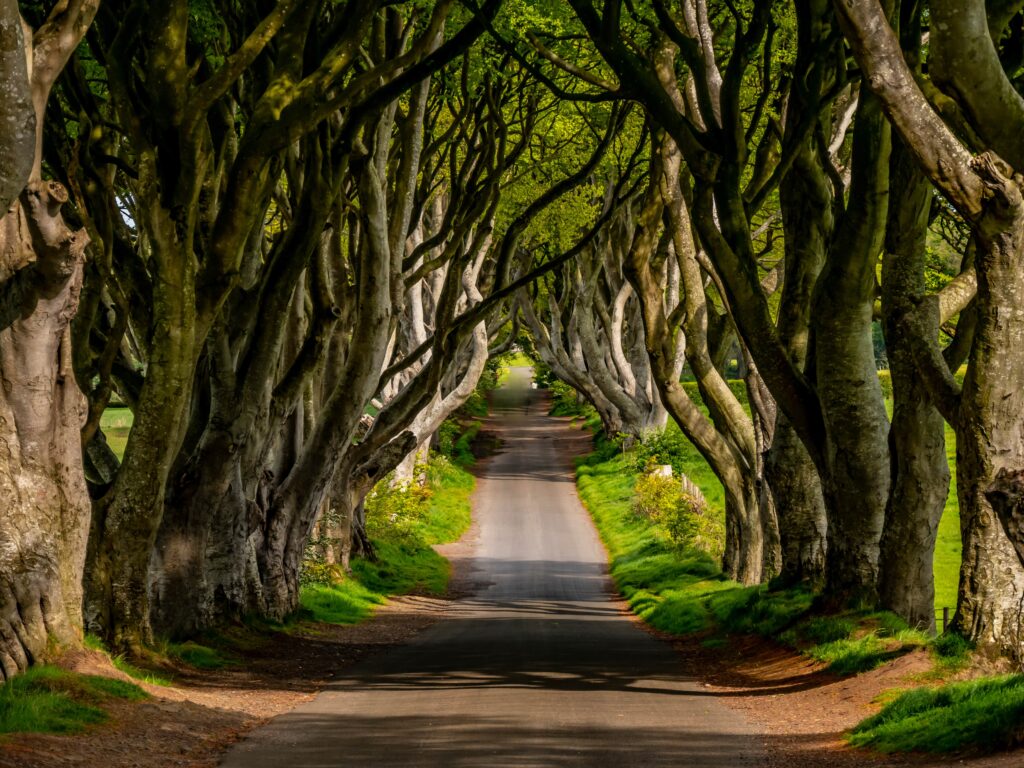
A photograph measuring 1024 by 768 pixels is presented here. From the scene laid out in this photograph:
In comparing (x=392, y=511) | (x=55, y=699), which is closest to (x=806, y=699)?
(x=55, y=699)

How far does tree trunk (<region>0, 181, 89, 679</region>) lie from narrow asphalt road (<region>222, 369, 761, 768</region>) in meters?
1.90

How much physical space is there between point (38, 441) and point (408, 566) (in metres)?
20.3

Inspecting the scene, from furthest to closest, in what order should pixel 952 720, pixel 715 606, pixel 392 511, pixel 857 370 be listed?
pixel 392 511 < pixel 715 606 < pixel 857 370 < pixel 952 720

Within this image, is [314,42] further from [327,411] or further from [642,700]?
[642,700]

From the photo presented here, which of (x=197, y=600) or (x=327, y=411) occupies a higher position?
(x=327, y=411)

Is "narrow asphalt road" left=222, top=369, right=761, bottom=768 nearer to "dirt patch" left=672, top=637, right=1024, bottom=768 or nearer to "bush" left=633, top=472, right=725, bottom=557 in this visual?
"dirt patch" left=672, top=637, right=1024, bottom=768

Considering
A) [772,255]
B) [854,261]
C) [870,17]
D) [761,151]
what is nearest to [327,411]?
[761,151]

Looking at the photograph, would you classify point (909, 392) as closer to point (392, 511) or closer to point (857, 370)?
point (857, 370)

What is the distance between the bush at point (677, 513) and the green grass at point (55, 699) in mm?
19268

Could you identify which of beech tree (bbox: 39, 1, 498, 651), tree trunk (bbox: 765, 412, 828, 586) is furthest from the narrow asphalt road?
beech tree (bbox: 39, 1, 498, 651)

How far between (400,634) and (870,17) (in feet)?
41.3

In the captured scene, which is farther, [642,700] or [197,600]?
[197,600]

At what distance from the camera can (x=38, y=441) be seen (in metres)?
10.5

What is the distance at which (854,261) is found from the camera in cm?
1339
